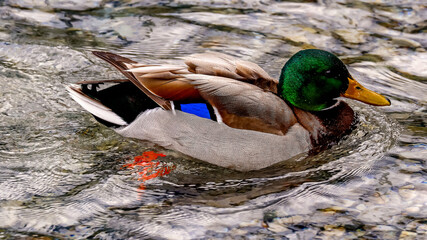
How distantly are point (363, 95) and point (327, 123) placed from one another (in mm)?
425

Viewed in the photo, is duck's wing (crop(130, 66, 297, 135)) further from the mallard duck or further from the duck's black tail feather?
the duck's black tail feather

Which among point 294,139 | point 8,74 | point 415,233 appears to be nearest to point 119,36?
point 8,74

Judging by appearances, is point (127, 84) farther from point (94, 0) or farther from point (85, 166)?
point (94, 0)

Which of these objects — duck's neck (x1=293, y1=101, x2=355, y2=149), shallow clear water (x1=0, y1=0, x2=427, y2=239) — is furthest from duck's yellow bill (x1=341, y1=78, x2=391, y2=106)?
shallow clear water (x1=0, y1=0, x2=427, y2=239)

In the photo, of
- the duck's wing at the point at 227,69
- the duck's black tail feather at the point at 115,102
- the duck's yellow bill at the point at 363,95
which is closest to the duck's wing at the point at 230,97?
the duck's wing at the point at 227,69

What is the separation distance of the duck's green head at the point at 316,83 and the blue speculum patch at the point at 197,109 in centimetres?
87

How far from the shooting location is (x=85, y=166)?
538cm

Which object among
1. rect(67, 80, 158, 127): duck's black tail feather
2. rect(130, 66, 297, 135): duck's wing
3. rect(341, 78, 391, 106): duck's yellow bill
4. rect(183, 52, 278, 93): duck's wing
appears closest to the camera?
rect(130, 66, 297, 135): duck's wing

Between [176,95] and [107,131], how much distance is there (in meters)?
1.12

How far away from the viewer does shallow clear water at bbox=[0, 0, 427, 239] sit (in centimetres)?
464

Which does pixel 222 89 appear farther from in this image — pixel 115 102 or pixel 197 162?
pixel 115 102

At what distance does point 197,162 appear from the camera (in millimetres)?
5422

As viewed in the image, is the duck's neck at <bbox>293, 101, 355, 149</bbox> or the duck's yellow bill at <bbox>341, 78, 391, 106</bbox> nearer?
the duck's neck at <bbox>293, 101, 355, 149</bbox>

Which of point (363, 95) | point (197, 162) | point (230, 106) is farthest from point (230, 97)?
point (363, 95)
